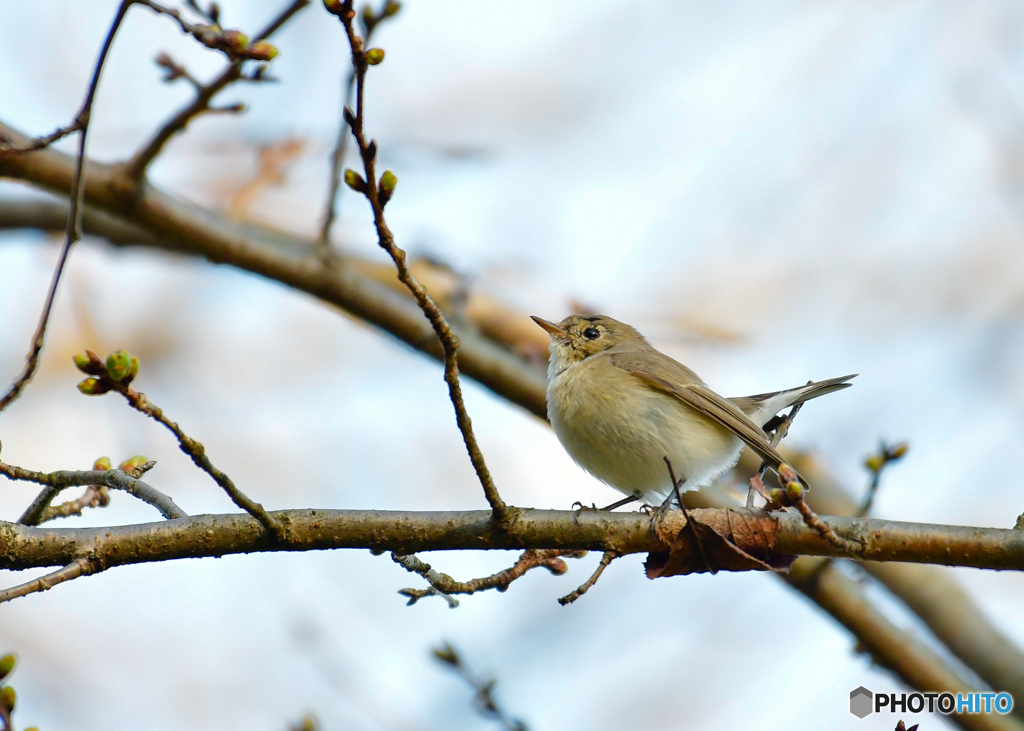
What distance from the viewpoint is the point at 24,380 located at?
2.49m

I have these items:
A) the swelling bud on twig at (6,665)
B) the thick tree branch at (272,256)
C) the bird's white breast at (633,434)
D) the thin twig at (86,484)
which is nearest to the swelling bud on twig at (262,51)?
the thin twig at (86,484)

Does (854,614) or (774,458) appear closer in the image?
(774,458)

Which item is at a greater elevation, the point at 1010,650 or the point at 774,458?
the point at 774,458

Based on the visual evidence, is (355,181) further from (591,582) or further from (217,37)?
(591,582)

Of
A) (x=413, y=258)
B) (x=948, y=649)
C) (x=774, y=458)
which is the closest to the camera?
(x=774, y=458)

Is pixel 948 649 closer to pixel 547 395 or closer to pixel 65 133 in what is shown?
pixel 547 395

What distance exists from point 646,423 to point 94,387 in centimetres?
282

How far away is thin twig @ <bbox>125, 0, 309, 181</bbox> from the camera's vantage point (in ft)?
12.4

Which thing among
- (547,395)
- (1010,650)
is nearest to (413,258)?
(547,395)

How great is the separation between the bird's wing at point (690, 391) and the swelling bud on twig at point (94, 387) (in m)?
2.88

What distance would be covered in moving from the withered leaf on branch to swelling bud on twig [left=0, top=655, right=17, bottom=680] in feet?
5.82

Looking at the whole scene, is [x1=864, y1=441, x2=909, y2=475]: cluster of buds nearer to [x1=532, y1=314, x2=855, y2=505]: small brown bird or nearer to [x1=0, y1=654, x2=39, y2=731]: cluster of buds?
[x1=532, y1=314, x2=855, y2=505]: small brown bird

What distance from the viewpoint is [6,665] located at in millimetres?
2148

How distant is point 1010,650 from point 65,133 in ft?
16.0
